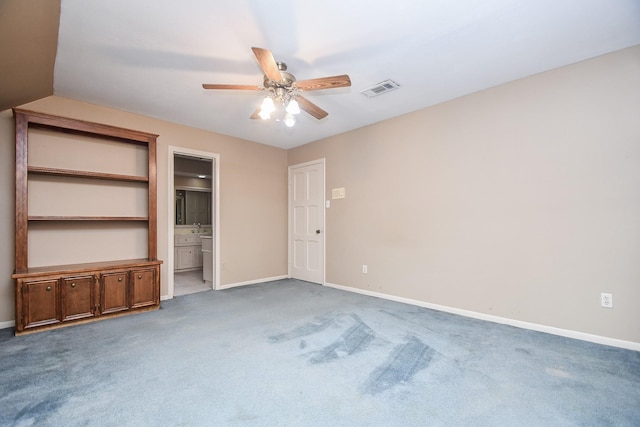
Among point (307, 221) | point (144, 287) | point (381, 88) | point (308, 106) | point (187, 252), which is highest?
point (381, 88)

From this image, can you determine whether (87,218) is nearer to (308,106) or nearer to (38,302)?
(38,302)

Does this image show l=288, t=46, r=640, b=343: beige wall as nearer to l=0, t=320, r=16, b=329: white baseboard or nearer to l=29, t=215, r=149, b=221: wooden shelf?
l=29, t=215, r=149, b=221: wooden shelf

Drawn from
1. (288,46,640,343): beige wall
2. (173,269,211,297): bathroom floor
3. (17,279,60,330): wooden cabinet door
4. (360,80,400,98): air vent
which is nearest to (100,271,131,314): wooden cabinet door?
(17,279,60,330): wooden cabinet door

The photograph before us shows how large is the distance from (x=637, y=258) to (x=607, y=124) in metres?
1.19

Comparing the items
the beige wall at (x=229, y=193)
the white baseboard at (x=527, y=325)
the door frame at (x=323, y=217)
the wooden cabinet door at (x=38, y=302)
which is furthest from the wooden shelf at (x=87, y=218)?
the white baseboard at (x=527, y=325)

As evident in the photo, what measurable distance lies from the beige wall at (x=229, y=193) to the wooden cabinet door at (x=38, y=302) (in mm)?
498

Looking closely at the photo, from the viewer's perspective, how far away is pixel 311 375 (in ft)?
6.85

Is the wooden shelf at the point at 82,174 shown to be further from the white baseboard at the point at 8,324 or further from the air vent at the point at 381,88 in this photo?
the air vent at the point at 381,88

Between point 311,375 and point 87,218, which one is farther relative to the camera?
point 87,218

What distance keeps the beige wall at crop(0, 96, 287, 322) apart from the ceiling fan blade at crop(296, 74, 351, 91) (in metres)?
2.73

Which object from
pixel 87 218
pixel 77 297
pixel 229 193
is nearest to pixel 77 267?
pixel 77 297

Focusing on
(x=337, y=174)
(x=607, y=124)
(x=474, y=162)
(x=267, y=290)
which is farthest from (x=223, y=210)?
(x=607, y=124)

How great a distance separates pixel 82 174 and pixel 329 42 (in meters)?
3.15

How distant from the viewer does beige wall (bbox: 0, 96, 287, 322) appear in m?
3.10
